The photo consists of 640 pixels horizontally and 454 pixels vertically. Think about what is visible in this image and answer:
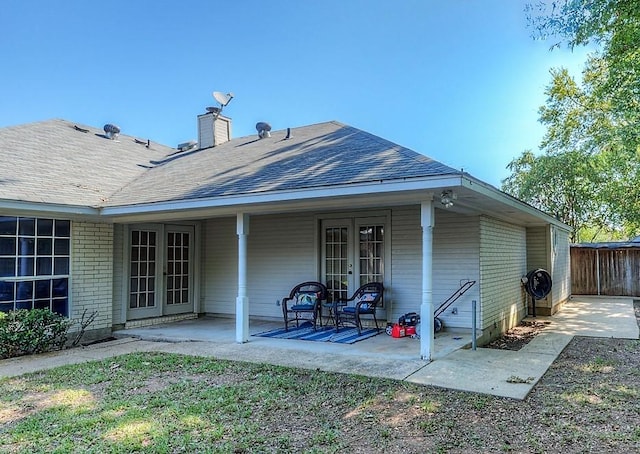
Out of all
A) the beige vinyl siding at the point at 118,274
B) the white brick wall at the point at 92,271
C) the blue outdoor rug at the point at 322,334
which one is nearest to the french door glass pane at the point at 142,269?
the beige vinyl siding at the point at 118,274

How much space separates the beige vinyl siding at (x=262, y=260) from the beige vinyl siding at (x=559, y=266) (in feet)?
20.9

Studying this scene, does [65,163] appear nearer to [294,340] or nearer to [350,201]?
[294,340]

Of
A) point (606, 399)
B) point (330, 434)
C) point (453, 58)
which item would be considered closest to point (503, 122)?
point (453, 58)

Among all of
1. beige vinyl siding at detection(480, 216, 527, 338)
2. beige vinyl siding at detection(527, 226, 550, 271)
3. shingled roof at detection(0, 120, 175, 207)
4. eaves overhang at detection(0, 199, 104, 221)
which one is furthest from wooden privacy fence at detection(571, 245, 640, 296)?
eaves overhang at detection(0, 199, 104, 221)

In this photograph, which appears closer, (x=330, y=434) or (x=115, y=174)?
(x=330, y=434)

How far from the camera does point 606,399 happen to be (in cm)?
446

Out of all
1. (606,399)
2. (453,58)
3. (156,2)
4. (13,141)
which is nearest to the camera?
(606,399)

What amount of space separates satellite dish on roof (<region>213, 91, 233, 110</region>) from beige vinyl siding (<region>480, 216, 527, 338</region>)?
7.09 metres

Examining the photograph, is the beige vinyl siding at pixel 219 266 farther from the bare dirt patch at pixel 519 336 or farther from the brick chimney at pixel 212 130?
the bare dirt patch at pixel 519 336

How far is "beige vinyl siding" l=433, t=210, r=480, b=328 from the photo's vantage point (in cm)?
748

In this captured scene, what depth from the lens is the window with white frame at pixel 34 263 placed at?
22.9 ft

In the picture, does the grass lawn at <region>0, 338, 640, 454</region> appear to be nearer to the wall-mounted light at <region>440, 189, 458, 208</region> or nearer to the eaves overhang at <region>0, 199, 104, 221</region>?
the wall-mounted light at <region>440, 189, 458, 208</region>

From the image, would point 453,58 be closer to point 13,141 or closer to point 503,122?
point 503,122

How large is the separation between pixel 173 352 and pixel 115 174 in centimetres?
437
